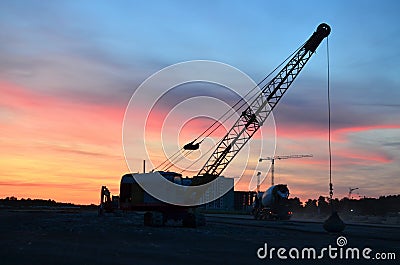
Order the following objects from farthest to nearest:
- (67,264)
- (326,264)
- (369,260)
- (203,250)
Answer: (203,250) → (369,260) → (326,264) → (67,264)

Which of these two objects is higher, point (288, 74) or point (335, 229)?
point (288, 74)

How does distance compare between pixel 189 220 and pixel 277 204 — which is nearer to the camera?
pixel 189 220

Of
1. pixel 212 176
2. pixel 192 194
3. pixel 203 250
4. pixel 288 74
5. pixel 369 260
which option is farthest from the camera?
pixel 288 74

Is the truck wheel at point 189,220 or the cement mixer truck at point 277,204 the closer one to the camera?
the truck wheel at point 189,220

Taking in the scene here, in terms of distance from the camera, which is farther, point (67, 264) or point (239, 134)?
point (239, 134)

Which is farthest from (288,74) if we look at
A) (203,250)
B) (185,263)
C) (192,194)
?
(185,263)

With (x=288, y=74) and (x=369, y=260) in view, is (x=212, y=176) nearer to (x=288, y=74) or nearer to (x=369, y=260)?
(x=288, y=74)

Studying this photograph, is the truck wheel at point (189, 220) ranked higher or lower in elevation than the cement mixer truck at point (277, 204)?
lower

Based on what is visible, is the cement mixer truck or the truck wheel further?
the cement mixer truck

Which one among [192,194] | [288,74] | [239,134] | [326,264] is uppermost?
[288,74]

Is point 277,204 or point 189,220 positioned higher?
point 277,204

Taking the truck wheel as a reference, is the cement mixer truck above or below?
above

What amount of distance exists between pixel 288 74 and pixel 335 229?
43473 mm

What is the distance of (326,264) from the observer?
2253cm
